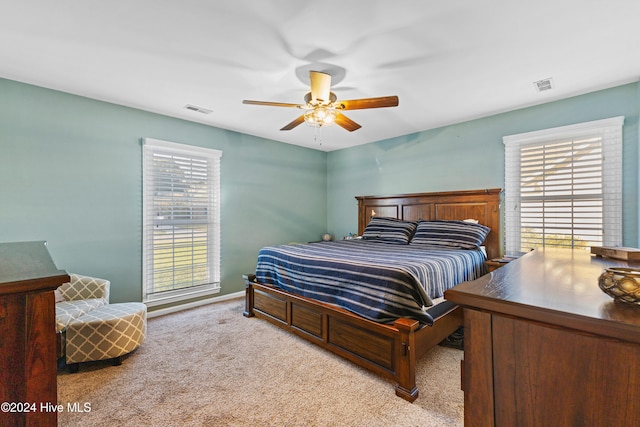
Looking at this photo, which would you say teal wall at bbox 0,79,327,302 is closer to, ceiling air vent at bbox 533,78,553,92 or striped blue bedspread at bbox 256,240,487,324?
striped blue bedspread at bbox 256,240,487,324

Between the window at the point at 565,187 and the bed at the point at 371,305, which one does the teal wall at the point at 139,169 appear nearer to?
the window at the point at 565,187

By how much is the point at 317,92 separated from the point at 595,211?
124 inches

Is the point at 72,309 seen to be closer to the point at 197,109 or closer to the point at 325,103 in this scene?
the point at 197,109

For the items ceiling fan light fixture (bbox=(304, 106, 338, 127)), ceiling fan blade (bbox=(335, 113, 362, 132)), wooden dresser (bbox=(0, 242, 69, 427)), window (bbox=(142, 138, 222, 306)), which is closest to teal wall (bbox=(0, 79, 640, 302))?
window (bbox=(142, 138, 222, 306))

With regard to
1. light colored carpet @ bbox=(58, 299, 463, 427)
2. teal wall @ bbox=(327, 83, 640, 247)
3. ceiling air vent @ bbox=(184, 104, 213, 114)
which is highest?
ceiling air vent @ bbox=(184, 104, 213, 114)

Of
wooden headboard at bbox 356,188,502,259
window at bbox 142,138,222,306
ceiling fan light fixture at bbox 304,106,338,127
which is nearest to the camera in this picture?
ceiling fan light fixture at bbox 304,106,338,127

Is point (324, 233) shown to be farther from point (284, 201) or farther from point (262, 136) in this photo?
point (262, 136)

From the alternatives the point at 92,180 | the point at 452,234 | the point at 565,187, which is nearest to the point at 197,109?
the point at 92,180

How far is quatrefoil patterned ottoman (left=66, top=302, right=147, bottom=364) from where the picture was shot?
86.7 inches

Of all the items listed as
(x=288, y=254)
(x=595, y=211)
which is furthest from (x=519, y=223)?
(x=288, y=254)

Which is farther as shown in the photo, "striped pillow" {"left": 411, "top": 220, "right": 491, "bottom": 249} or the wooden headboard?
the wooden headboard

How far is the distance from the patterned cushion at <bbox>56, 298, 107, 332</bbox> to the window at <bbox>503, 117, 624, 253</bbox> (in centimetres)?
456

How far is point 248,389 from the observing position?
2.03 m

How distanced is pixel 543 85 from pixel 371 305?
2.80 metres
